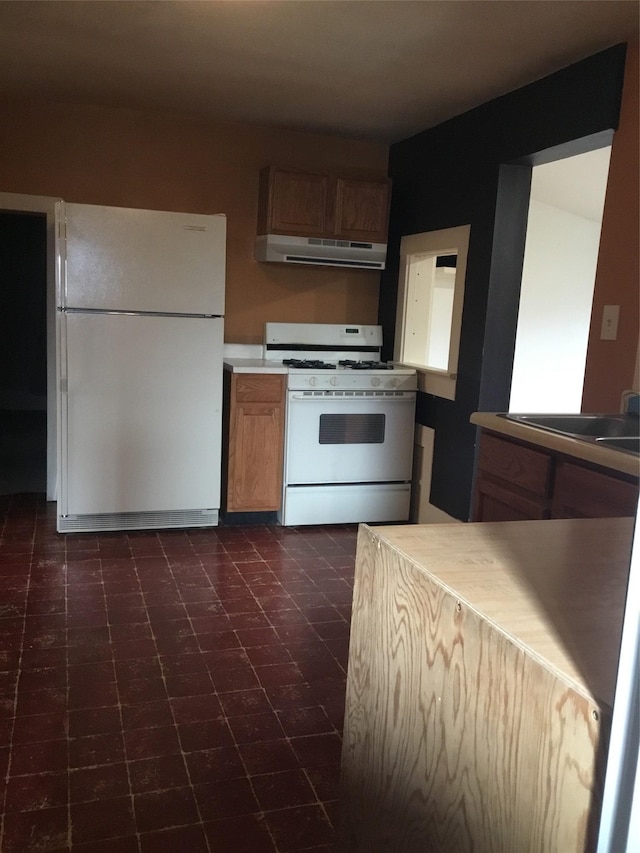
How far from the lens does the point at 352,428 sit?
4.16m

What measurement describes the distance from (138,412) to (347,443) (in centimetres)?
119

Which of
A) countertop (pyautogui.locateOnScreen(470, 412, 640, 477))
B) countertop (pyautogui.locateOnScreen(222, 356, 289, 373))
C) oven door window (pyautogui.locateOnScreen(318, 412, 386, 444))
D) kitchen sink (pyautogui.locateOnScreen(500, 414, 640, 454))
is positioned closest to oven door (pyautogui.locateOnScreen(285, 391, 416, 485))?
oven door window (pyautogui.locateOnScreen(318, 412, 386, 444))

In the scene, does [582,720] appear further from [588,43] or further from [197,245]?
[197,245]

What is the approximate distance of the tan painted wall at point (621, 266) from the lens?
2.66 m

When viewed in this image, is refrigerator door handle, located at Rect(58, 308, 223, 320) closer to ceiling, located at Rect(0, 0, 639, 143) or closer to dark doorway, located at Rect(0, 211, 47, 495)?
ceiling, located at Rect(0, 0, 639, 143)

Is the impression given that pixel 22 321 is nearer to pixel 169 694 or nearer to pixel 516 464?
pixel 169 694

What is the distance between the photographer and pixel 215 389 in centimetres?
387

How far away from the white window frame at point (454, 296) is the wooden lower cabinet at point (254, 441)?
0.88 m

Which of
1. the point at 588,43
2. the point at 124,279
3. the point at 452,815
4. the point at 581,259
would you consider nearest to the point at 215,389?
the point at 124,279

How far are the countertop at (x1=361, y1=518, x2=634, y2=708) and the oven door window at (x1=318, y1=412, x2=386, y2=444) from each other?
269 cm

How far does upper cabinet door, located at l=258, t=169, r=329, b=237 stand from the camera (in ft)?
13.8

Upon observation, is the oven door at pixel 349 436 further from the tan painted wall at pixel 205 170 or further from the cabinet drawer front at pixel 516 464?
the cabinet drawer front at pixel 516 464

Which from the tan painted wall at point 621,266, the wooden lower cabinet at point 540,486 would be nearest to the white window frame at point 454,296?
the tan painted wall at point 621,266

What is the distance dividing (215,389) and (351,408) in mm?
795
